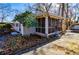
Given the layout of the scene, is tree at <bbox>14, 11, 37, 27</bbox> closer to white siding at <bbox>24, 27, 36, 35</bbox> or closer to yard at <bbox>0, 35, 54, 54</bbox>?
white siding at <bbox>24, 27, 36, 35</bbox>

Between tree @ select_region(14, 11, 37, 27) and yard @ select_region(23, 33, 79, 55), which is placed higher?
A: tree @ select_region(14, 11, 37, 27)

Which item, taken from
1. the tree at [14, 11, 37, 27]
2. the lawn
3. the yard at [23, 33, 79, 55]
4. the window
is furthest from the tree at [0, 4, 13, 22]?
the yard at [23, 33, 79, 55]

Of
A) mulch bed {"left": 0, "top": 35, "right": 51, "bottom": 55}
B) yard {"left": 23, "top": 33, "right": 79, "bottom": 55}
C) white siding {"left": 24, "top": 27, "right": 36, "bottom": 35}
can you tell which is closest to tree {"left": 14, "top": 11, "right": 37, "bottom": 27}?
white siding {"left": 24, "top": 27, "right": 36, "bottom": 35}

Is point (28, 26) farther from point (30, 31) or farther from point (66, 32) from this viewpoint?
point (66, 32)

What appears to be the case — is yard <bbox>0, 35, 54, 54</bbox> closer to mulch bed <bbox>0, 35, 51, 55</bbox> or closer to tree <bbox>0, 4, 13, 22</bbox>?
mulch bed <bbox>0, 35, 51, 55</bbox>

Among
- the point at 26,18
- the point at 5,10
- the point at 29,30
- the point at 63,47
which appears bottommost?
the point at 63,47

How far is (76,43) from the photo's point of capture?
2.88 m

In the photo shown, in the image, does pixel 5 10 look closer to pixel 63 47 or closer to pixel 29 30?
pixel 29 30

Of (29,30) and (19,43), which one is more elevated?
(29,30)

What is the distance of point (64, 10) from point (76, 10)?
0.53 feet

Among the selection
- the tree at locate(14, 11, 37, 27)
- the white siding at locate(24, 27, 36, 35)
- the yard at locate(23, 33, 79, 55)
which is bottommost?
the yard at locate(23, 33, 79, 55)

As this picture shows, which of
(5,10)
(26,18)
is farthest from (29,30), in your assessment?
(5,10)

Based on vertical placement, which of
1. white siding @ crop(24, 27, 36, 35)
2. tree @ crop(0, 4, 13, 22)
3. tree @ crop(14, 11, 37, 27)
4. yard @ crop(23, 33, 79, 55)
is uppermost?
tree @ crop(0, 4, 13, 22)
